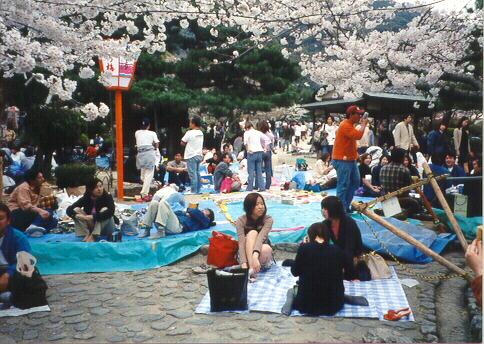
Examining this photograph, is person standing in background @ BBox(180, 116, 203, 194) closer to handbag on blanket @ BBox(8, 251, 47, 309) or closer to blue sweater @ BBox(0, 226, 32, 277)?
blue sweater @ BBox(0, 226, 32, 277)

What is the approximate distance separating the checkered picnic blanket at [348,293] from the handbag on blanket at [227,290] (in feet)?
0.40

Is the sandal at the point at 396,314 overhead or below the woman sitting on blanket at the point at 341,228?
below

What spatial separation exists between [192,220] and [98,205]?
1.52 m

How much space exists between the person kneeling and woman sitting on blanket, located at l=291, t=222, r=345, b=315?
3522mm

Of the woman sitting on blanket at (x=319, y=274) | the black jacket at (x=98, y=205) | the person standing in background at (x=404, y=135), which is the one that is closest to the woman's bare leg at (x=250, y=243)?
the woman sitting on blanket at (x=319, y=274)

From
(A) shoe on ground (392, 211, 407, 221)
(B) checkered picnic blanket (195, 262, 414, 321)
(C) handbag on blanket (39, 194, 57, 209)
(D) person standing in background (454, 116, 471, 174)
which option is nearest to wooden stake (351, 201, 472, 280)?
(B) checkered picnic blanket (195, 262, 414, 321)

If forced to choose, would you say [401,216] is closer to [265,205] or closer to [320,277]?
[265,205]

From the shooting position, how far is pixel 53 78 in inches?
239

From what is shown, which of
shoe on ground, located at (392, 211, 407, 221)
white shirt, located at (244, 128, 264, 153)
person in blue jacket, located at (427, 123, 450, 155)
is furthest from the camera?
person in blue jacket, located at (427, 123, 450, 155)

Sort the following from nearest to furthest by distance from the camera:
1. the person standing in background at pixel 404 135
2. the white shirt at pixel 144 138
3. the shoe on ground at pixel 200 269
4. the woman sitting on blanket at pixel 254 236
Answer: the woman sitting on blanket at pixel 254 236 < the shoe on ground at pixel 200 269 < the white shirt at pixel 144 138 < the person standing in background at pixel 404 135

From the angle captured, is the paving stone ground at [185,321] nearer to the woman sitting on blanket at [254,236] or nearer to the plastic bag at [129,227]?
the woman sitting on blanket at [254,236]

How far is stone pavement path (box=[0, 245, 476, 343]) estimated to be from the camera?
424 cm

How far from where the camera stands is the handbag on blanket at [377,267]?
562 centimetres

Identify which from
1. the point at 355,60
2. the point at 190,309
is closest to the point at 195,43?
the point at 355,60
